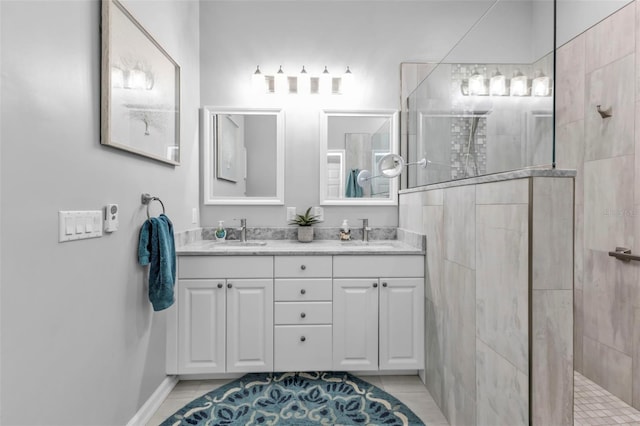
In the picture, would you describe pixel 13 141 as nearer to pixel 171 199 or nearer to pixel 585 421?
pixel 171 199

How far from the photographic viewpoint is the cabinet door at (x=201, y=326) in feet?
6.59

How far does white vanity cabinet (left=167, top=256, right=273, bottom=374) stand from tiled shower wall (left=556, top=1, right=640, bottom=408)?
1976 millimetres

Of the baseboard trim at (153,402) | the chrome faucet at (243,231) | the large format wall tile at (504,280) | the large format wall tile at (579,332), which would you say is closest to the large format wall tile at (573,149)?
the large format wall tile at (579,332)

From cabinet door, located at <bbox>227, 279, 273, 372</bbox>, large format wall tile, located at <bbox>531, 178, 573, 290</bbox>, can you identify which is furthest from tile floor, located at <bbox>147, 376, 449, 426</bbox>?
large format wall tile, located at <bbox>531, 178, 573, 290</bbox>

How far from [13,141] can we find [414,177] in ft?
6.97

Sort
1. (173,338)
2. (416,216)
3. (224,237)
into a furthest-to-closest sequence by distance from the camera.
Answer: (224,237), (416,216), (173,338)

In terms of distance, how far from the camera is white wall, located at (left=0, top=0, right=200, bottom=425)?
938 millimetres

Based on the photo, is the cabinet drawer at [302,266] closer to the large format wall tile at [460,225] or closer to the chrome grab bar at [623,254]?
the large format wall tile at [460,225]

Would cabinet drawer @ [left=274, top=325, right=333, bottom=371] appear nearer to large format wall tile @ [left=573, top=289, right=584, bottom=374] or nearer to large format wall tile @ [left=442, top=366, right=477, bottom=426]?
large format wall tile @ [left=442, top=366, right=477, bottom=426]

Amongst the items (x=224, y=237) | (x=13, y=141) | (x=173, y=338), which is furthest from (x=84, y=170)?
(x=224, y=237)

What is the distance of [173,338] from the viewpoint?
2.00m

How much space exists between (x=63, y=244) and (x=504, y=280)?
1584 millimetres

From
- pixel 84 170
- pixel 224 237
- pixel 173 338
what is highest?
pixel 84 170

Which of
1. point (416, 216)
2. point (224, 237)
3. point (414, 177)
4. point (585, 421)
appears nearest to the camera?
point (585, 421)
